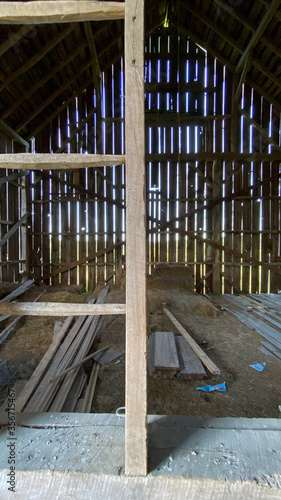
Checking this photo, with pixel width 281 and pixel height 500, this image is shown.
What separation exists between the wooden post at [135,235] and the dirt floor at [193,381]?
6.73 ft

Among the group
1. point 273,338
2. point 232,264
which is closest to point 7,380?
point 273,338

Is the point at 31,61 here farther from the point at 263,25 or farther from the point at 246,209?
the point at 246,209

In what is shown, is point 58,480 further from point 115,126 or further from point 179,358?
point 115,126

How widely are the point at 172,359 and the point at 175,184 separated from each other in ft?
22.3

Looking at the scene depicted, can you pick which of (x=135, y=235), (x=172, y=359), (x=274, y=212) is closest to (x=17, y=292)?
(x=172, y=359)

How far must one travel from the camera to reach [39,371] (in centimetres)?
332

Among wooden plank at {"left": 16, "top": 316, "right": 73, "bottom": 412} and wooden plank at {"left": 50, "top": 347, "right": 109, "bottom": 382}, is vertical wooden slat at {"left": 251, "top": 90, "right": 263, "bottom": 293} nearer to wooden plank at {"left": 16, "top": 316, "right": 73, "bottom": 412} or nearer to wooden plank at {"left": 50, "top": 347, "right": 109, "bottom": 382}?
wooden plank at {"left": 50, "top": 347, "right": 109, "bottom": 382}

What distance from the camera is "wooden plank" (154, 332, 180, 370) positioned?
3391mm

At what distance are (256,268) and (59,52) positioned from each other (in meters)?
9.30

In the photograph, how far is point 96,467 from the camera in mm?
1050

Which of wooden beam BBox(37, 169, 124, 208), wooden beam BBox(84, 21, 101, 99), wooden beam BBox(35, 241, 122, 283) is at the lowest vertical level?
wooden beam BBox(35, 241, 122, 283)

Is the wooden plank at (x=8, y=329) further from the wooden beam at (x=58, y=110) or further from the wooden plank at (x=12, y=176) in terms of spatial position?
the wooden beam at (x=58, y=110)

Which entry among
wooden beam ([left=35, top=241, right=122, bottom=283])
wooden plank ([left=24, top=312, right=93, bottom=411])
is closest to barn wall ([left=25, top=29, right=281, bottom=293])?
wooden beam ([left=35, top=241, right=122, bottom=283])

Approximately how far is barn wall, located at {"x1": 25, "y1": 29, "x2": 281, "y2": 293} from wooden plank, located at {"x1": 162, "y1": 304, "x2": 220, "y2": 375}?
345cm
